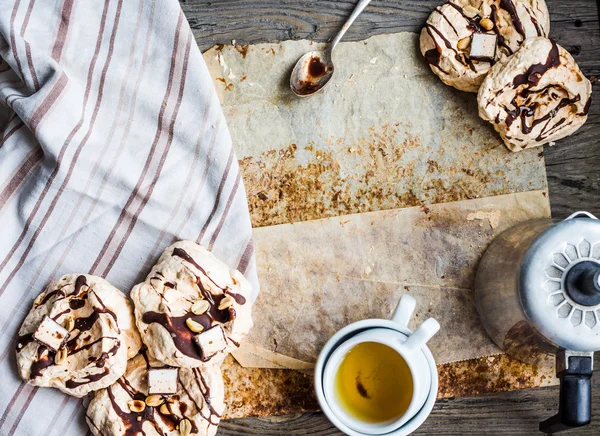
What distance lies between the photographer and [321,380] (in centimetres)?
155

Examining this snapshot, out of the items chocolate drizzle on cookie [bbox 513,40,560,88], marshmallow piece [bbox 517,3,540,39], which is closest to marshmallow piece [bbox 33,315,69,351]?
chocolate drizzle on cookie [bbox 513,40,560,88]

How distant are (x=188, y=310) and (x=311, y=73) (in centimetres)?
82

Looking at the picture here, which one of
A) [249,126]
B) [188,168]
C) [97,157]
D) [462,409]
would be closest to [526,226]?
[462,409]

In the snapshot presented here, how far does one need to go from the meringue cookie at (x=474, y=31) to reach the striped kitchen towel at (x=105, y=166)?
0.70 meters

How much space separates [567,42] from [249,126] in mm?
1061

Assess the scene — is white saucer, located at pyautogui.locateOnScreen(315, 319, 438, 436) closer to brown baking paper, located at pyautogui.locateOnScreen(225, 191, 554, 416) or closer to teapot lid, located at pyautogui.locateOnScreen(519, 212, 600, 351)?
brown baking paper, located at pyautogui.locateOnScreen(225, 191, 554, 416)

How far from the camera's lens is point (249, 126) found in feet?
5.85

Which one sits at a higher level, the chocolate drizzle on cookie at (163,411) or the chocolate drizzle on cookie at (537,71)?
the chocolate drizzle on cookie at (537,71)

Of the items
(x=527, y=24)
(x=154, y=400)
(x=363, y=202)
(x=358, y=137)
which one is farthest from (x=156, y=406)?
(x=527, y=24)

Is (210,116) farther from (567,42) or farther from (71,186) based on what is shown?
(567,42)

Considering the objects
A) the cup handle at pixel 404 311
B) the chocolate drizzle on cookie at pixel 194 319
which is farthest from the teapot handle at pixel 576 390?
the chocolate drizzle on cookie at pixel 194 319

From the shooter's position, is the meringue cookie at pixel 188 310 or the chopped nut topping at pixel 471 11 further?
the chopped nut topping at pixel 471 11

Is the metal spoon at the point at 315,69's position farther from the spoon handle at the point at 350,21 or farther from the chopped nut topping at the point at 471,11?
the chopped nut topping at the point at 471,11

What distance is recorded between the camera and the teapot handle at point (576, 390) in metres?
1.46
